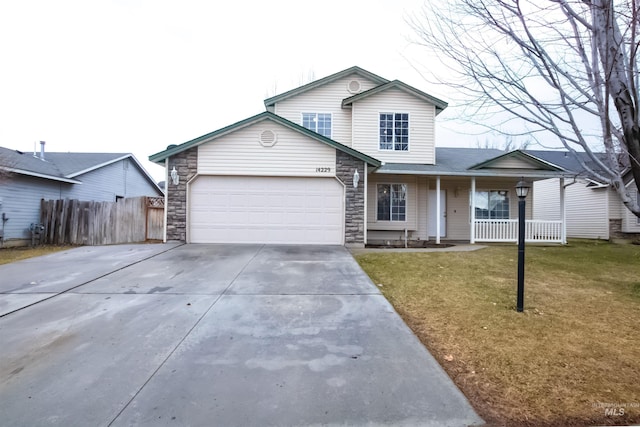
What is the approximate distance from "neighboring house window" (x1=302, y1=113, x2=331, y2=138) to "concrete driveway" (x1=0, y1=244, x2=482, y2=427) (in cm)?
905

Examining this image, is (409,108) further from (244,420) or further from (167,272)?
(244,420)

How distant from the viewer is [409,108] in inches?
525

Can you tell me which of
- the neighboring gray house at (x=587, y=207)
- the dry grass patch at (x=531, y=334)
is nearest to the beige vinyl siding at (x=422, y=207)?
the dry grass patch at (x=531, y=334)

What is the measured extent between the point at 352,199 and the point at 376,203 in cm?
266

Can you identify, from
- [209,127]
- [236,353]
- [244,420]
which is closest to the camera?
[244,420]

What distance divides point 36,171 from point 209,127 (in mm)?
16104

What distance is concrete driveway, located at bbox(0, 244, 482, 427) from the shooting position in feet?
7.71

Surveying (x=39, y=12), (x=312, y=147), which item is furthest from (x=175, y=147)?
(x=39, y=12)

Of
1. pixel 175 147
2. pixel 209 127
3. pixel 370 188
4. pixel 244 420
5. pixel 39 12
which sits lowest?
pixel 244 420

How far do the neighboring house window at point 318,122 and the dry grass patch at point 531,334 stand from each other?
312 inches

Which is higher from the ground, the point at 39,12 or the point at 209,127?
the point at 209,127

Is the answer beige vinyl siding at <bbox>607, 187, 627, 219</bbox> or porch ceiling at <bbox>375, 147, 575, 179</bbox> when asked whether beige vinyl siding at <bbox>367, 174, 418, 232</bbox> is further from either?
beige vinyl siding at <bbox>607, 187, 627, 219</bbox>

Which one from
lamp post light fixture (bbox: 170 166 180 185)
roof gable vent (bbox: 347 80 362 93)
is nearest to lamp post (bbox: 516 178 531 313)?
→ lamp post light fixture (bbox: 170 166 180 185)

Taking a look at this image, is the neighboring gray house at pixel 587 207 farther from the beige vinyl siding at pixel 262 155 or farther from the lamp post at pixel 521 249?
the lamp post at pixel 521 249
